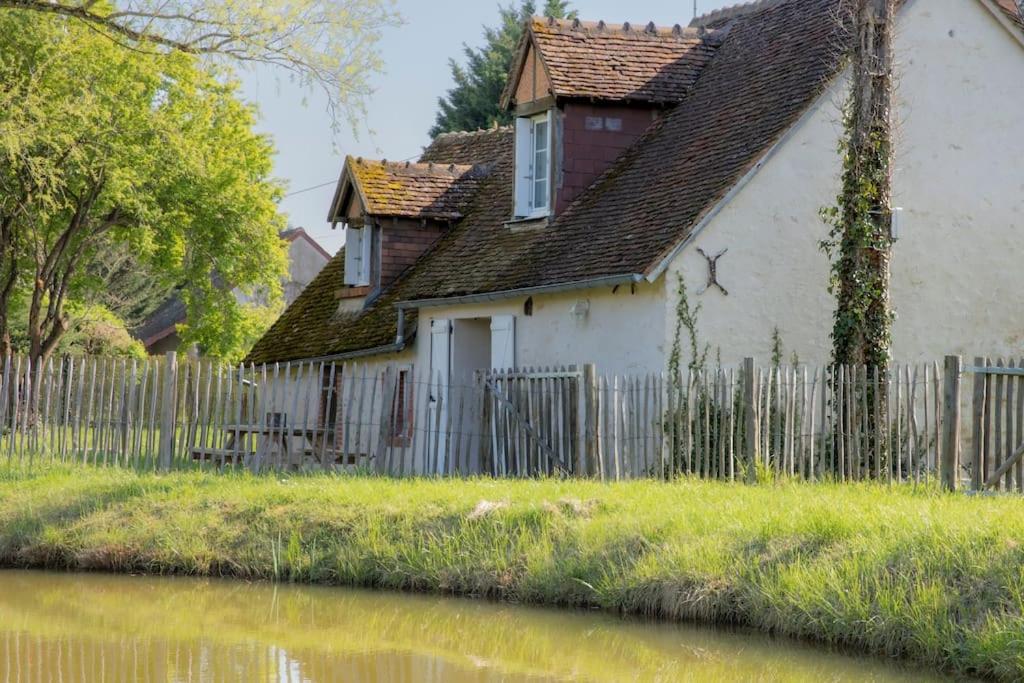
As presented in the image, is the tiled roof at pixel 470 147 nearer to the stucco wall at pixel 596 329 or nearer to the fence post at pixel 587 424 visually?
the stucco wall at pixel 596 329

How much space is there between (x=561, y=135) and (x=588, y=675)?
494 inches

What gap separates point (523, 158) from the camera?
22172mm

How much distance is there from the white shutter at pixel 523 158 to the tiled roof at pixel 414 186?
11.5ft

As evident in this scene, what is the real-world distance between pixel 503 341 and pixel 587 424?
413 cm

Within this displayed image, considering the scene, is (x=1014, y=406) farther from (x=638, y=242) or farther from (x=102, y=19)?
(x=102, y=19)

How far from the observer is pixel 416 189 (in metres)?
Answer: 26.0

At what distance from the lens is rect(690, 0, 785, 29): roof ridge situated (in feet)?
76.1

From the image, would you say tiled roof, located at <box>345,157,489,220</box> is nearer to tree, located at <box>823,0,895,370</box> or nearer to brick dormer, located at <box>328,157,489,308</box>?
brick dormer, located at <box>328,157,489,308</box>

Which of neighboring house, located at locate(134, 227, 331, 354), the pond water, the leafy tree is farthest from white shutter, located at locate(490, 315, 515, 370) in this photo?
neighboring house, located at locate(134, 227, 331, 354)

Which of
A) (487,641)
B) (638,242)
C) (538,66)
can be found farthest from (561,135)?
(487,641)

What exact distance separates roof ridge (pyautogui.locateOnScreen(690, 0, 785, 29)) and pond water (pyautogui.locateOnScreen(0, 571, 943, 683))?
13.4 m

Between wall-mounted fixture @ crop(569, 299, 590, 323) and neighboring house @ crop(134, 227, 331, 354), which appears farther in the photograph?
neighboring house @ crop(134, 227, 331, 354)

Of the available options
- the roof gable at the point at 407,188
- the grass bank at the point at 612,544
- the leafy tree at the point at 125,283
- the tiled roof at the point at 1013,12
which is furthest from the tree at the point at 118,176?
the tiled roof at the point at 1013,12

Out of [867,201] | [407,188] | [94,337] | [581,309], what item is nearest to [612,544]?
[867,201]
